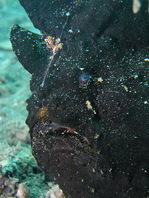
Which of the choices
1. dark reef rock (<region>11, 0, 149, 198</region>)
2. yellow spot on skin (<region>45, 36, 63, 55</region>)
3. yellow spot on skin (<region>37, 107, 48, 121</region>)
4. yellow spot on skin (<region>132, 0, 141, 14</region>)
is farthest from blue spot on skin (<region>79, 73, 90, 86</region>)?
yellow spot on skin (<region>132, 0, 141, 14</region>)

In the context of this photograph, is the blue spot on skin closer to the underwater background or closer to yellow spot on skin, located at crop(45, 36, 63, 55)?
yellow spot on skin, located at crop(45, 36, 63, 55)

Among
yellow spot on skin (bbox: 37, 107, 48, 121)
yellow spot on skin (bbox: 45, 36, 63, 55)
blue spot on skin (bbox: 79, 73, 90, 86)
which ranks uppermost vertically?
yellow spot on skin (bbox: 45, 36, 63, 55)

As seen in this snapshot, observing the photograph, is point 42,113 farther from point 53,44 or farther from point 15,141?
point 15,141

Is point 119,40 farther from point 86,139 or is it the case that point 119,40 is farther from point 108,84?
point 86,139

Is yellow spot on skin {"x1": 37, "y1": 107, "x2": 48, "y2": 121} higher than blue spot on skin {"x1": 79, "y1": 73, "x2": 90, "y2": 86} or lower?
lower

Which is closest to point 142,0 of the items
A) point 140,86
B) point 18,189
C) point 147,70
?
point 147,70

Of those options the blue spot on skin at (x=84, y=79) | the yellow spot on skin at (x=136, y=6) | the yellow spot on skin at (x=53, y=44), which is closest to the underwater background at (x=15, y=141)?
the blue spot on skin at (x=84, y=79)
